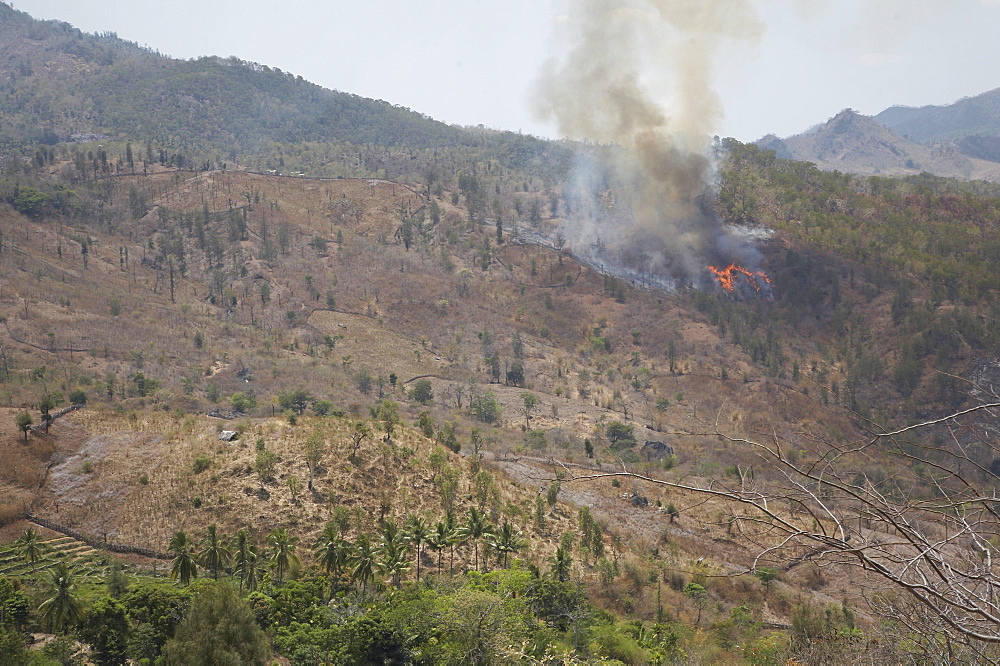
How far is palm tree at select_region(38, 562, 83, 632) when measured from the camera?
89.1ft

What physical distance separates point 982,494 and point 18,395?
73.3 meters

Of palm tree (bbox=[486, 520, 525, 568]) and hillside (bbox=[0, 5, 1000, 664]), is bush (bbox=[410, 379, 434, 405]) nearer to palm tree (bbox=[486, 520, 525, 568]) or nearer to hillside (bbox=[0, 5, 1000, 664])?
hillside (bbox=[0, 5, 1000, 664])

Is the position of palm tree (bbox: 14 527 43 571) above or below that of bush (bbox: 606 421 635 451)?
above

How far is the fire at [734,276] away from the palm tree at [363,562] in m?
93.4

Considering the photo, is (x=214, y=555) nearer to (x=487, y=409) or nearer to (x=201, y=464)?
(x=201, y=464)

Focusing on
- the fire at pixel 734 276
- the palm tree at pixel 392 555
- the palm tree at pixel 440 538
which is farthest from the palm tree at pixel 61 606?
the fire at pixel 734 276

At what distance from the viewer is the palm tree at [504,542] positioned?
3847 cm

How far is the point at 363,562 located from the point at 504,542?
8438 mm

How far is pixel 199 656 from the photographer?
79.3ft

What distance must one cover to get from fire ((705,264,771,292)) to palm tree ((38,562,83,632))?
104230 millimetres

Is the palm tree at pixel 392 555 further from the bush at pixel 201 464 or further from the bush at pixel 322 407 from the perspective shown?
the bush at pixel 322 407

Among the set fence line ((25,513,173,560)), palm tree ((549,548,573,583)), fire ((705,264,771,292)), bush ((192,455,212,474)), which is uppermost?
fire ((705,264,771,292))

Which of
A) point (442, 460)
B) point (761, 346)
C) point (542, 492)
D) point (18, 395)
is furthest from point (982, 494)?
point (761, 346)

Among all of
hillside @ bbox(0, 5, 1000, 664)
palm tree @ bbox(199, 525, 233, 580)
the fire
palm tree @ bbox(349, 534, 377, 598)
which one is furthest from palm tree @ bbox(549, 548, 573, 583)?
the fire
